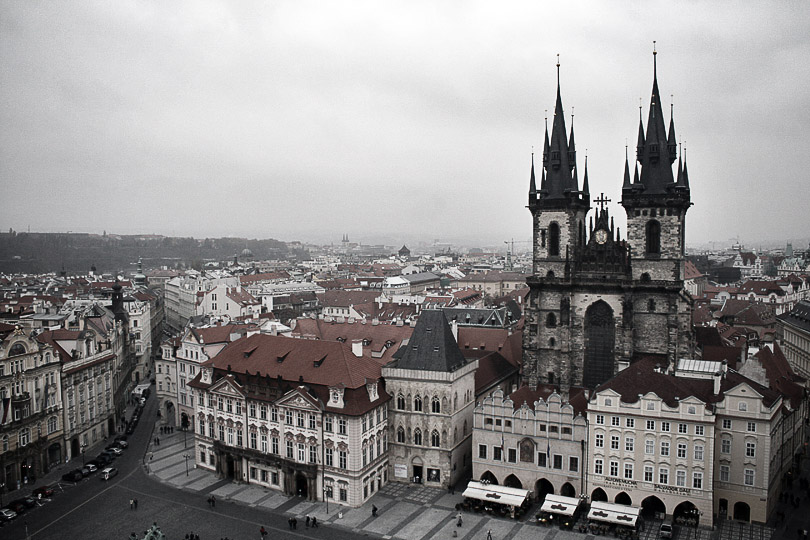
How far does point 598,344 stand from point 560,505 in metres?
24.1

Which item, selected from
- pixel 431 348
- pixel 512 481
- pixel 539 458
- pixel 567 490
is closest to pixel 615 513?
pixel 567 490

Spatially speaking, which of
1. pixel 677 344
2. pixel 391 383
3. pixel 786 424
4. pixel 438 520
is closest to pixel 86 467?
pixel 391 383

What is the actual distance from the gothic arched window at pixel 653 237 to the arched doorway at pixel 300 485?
4329 cm

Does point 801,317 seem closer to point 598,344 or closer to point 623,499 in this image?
point 598,344

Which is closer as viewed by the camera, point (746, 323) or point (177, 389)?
point (177, 389)

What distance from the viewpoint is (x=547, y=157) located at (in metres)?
79.9

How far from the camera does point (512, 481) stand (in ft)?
203

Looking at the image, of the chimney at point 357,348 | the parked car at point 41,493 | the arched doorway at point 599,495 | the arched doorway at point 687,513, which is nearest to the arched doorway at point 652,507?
the arched doorway at point 687,513

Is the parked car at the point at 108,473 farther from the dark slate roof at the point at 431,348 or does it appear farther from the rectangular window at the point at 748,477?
the rectangular window at the point at 748,477

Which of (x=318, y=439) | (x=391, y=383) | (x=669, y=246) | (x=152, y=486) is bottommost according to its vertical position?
(x=152, y=486)

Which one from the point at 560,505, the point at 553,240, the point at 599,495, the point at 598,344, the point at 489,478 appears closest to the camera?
the point at 560,505

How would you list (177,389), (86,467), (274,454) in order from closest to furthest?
(274,454), (86,467), (177,389)

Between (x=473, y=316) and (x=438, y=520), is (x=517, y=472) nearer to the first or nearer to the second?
(x=438, y=520)

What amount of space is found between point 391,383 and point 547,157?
3401 cm
